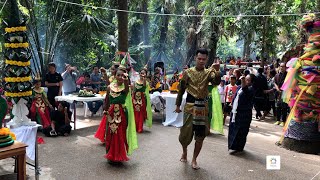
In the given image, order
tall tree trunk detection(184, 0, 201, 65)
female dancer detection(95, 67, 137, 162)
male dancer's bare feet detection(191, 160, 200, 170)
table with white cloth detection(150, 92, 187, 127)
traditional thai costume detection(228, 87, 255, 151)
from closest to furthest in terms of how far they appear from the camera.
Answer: male dancer's bare feet detection(191, 160, 200, 170) → female dancer detection(95, 67, 137, 162) → traditional thai costume detection(228, 87, 255, 151) → table with white cloth detection(150, 92, 187, 127) → tall tree trunk detection(184, 0, 201, 65)

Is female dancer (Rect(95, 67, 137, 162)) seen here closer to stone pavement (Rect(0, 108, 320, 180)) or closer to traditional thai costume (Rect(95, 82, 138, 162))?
traditional thai costume (Rect(95, 82, 138, 162))

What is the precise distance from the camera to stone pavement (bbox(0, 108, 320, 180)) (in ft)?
15.3

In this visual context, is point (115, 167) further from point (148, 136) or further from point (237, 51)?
point (237, 51)

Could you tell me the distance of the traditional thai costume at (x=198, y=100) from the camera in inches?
188

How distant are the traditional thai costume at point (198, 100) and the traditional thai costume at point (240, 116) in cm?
108

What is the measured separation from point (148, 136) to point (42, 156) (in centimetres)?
240

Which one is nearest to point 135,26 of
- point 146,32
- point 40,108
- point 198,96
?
point 146,32

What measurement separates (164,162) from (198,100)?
122 cm

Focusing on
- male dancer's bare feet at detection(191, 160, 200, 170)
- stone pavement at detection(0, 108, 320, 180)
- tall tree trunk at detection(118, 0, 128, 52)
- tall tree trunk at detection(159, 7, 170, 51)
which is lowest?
stone pavement at detection(0, 108, 320, 180)

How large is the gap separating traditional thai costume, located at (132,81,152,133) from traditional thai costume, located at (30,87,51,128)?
1981mm

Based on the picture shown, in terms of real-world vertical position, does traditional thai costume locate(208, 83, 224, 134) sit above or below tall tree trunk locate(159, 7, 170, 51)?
below

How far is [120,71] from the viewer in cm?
501

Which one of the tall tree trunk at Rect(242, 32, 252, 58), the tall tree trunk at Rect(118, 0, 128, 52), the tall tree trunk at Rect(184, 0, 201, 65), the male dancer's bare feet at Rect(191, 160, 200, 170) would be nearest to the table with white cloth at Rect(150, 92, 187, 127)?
the tall tree trunk at Rect(118, 0, 128, 52)

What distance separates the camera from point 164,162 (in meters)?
5.23
